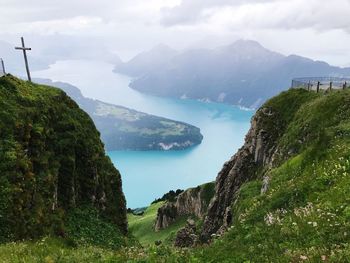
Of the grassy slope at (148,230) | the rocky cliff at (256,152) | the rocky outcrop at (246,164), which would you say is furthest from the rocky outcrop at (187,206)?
the rocky cliff at (256,152)

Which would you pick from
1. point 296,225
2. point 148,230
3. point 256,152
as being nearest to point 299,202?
Answer: point 296,225

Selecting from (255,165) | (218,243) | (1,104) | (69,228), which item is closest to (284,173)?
(218,243)

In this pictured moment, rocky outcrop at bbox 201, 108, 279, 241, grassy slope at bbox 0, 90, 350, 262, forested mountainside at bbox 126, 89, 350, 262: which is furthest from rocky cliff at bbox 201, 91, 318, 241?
grassy slope at bbox 0, 90, 350, 262

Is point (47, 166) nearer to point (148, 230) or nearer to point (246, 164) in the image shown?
point (246, 164)

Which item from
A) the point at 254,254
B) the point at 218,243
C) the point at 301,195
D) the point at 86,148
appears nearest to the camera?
the point at 254,254

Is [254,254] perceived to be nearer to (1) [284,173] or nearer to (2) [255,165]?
(1) [284,173]
